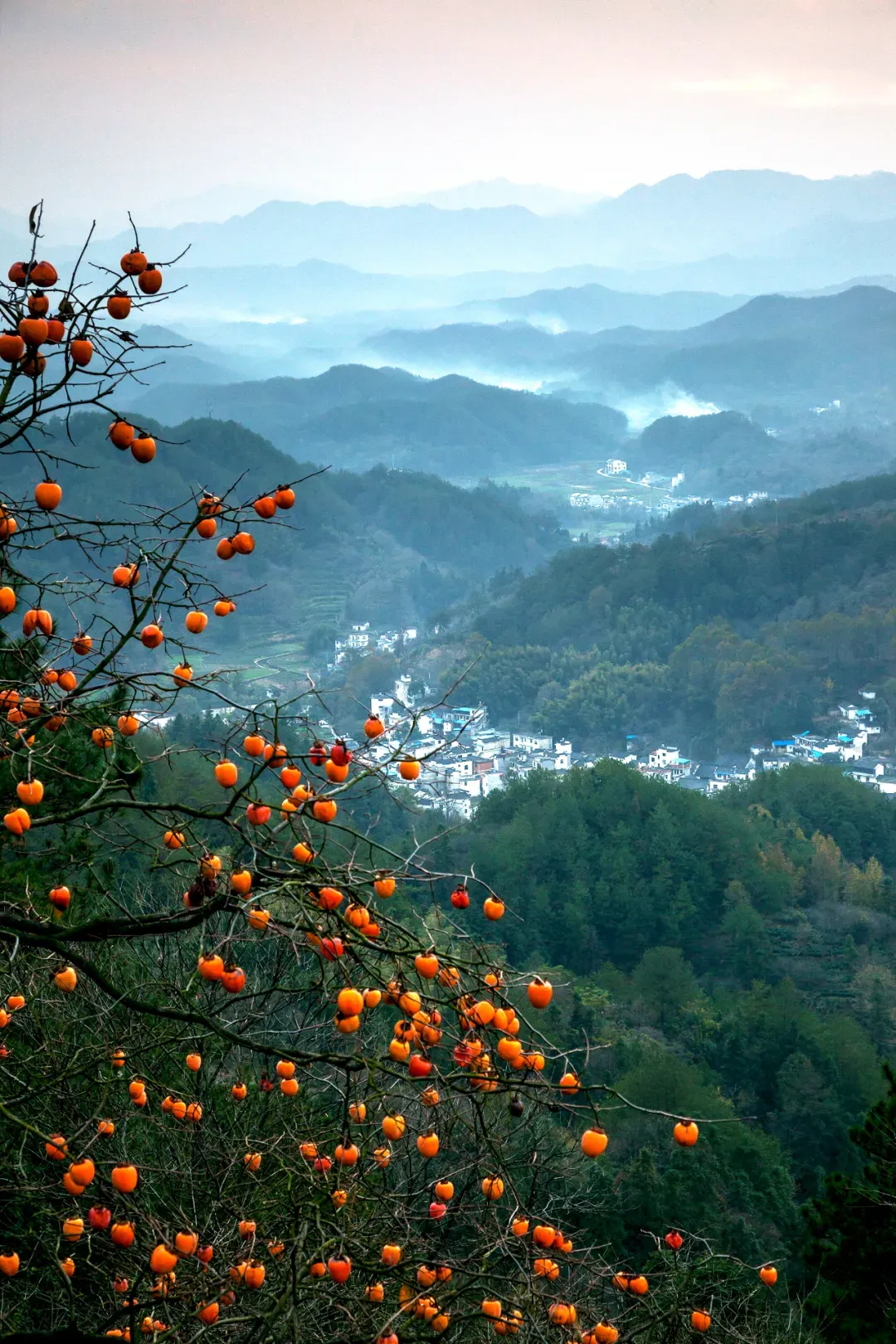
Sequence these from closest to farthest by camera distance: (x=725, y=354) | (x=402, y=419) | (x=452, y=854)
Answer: (x=452, y=854)
(x=402, y=419)
(x=725, y=354)

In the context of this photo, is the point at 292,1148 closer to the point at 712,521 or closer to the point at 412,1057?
the point at 412,1057

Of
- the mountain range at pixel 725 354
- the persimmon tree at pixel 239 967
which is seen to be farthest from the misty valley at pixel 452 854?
the mountain range at pixel 725 354

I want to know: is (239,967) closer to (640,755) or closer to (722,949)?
(722,949)

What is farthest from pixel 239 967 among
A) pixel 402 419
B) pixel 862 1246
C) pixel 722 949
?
pixel 402 419

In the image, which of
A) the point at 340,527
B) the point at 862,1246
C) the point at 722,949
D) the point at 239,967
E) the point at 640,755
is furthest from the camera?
the point at 340,527

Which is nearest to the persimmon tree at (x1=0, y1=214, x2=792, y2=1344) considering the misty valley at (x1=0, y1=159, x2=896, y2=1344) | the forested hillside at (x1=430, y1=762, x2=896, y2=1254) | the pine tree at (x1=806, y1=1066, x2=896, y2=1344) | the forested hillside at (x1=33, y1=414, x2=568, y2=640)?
the misty valley at (x1=0, y1=159, x2=896, y2=1344)

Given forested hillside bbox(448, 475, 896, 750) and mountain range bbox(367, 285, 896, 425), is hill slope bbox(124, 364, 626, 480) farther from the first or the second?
forested hillside bbox(448, 475, 896, 750)

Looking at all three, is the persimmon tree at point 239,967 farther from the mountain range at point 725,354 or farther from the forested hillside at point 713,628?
the mountain range at point 725,354

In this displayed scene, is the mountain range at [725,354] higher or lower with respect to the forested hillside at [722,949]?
lower
